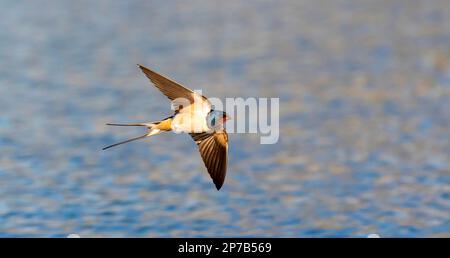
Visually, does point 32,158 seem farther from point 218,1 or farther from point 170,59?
point 218,1

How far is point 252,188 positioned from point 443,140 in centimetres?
179

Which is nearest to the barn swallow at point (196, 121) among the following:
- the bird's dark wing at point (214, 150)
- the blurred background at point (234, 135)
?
the bird's dark wing at point (214, 150)

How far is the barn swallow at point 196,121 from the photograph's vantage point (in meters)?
4.39

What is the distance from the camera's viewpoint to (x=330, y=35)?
36.2ft

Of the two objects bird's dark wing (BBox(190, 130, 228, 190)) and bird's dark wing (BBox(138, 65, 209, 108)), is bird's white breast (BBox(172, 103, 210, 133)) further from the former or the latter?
bird's dark wing (BBox(190, 130, 228, 190))

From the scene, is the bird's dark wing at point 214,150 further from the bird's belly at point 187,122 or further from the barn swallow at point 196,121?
the bird's belly at point 187,122

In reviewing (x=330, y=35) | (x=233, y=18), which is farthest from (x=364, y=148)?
(x=233, y=18)

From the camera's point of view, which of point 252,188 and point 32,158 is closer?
point 252,188

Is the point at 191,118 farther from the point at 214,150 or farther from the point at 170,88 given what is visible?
the point at 214,150

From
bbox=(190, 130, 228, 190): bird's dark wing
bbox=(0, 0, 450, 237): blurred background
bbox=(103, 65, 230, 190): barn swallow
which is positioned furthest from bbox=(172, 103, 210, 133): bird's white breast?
bbox=(0, 0, 450, 237): blurred background

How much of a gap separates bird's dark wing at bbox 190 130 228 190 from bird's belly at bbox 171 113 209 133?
0.61 feet

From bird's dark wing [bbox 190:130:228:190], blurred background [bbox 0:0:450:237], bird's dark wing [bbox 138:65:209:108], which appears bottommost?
bird's dark wing [bbox 190:130:228:190]

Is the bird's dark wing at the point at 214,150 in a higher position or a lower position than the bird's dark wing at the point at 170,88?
lower

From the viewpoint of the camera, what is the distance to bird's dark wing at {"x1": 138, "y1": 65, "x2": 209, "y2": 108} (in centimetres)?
429
